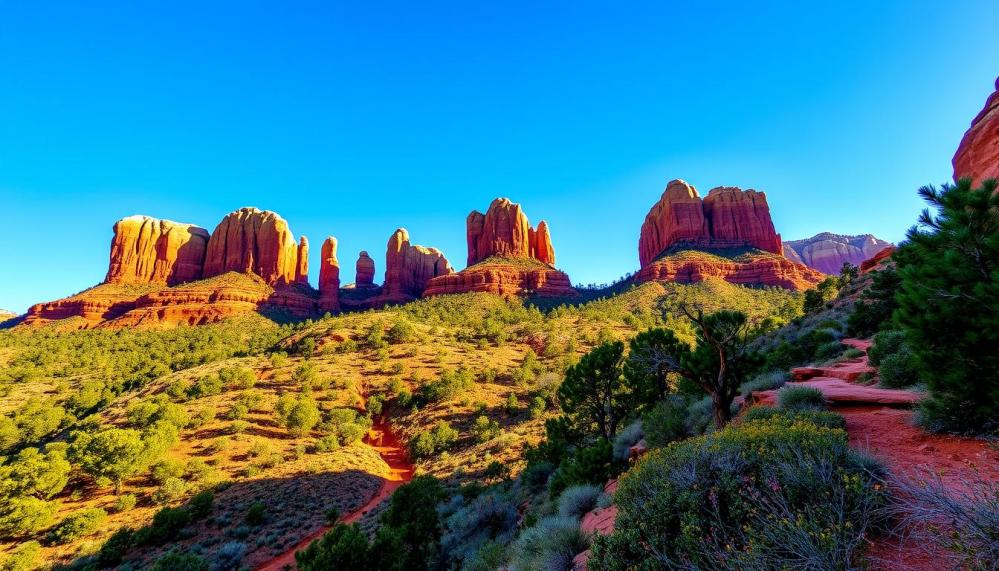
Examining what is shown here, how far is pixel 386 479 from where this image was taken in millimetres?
26016

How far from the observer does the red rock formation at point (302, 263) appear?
375ft

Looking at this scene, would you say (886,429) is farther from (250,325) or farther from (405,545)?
(250,325)

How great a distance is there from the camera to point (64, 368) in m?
54.9

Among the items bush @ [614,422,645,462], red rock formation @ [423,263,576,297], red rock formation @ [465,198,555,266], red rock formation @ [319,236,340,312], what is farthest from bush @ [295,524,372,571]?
red rock formation @ [465,198,555,266]

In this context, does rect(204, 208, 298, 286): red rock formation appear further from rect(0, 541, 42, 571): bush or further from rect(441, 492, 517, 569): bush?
rect(441, 492, 517, 569): bush

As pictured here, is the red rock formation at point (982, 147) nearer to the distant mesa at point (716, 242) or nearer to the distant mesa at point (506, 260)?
the distant mesa at point (716, 242)

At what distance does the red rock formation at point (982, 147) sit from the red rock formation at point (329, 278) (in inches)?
4542

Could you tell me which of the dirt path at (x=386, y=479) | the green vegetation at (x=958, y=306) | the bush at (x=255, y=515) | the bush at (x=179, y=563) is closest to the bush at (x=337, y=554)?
the dirt path at (x=386, y=479)

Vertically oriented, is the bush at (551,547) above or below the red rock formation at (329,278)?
below

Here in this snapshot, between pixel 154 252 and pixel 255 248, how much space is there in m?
27.2

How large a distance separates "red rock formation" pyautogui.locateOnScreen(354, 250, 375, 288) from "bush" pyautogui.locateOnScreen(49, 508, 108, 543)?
116945 mm

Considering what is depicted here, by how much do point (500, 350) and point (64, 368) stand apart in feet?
219

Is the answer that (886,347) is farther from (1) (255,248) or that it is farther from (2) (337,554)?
(1) (255,248)

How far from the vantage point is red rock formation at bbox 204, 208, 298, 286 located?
108 metres
